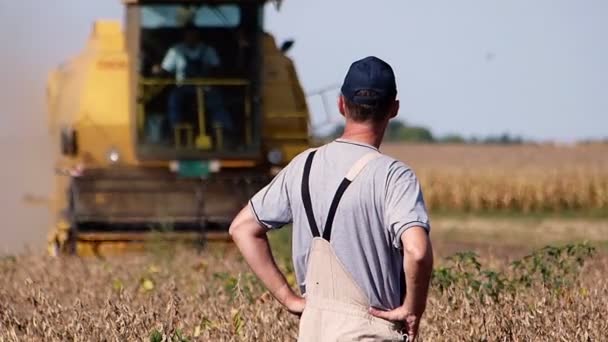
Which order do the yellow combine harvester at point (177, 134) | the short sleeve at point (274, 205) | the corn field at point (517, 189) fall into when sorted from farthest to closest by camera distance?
the corn field at point (517, 189)
the yellow combine harvester at point (177, 134)
the short sleeve at point (274, 205)

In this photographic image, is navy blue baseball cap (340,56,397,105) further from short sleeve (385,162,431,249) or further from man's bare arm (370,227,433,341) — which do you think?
man's bare arm (370,227,433,341)

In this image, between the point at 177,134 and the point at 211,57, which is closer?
the point at 211,57

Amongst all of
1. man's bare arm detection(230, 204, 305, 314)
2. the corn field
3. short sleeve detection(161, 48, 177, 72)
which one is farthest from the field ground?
the corn field

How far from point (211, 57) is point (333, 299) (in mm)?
10948

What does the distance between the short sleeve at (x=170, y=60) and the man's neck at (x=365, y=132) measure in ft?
35.9

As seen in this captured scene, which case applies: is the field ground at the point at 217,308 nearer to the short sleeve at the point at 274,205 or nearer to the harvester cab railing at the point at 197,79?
the short sleeve at the point at 274,205

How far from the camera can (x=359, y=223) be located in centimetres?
486

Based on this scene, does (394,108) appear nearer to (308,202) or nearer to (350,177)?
(350,177)

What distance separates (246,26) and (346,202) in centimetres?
1102

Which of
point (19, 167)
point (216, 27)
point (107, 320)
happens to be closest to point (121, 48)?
point (216, 27)

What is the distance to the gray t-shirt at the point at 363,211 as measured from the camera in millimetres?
4781

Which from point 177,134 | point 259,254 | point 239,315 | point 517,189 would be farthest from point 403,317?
point 517,189

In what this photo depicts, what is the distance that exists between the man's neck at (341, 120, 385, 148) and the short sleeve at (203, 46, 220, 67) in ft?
35.7

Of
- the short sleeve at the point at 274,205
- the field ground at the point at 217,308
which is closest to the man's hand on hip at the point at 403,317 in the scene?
the short sleeve at the point at 274,205
